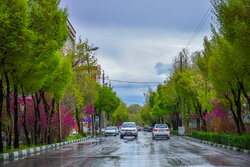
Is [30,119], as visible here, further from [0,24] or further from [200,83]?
[200,83]

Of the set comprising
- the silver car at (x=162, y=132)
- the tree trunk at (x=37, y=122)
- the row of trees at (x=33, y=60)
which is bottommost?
the silver car at (x=162, y=132)

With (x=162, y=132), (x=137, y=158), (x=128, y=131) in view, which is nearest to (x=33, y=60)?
(x=137, y=158)

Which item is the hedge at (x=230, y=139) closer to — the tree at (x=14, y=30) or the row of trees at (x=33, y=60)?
the row of trees at (x=33, y=60)

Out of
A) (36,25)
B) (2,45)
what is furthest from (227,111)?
(2,45)

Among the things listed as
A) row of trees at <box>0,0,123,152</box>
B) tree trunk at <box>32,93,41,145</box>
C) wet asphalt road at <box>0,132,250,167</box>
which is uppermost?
row of trees at <box>0,0,123,152</box>

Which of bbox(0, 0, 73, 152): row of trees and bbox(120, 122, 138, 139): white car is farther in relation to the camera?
bbox(120, 122, 138, 139): white car

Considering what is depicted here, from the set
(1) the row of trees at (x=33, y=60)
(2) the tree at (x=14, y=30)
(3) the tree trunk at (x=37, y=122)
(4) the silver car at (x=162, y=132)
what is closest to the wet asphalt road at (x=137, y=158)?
(1) the row of trees at (x=33, y=60)

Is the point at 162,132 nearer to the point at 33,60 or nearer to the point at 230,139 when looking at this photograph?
the point at 230,139

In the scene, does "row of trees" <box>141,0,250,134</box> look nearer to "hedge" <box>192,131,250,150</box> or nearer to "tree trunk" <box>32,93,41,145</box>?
"hedge" <box>192,131,250,150</box>

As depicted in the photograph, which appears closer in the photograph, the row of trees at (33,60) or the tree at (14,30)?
the tree at (14,30)

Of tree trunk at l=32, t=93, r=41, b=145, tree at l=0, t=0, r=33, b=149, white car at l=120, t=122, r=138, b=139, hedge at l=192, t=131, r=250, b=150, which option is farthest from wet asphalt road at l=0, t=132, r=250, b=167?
white car at l=120, t=122, r=138, b=139

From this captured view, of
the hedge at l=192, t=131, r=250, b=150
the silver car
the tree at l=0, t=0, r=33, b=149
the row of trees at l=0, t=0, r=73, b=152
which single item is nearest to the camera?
the tree at l=0, t=0, r=33, b=149

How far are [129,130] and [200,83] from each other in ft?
36.5

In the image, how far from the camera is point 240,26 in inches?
536
